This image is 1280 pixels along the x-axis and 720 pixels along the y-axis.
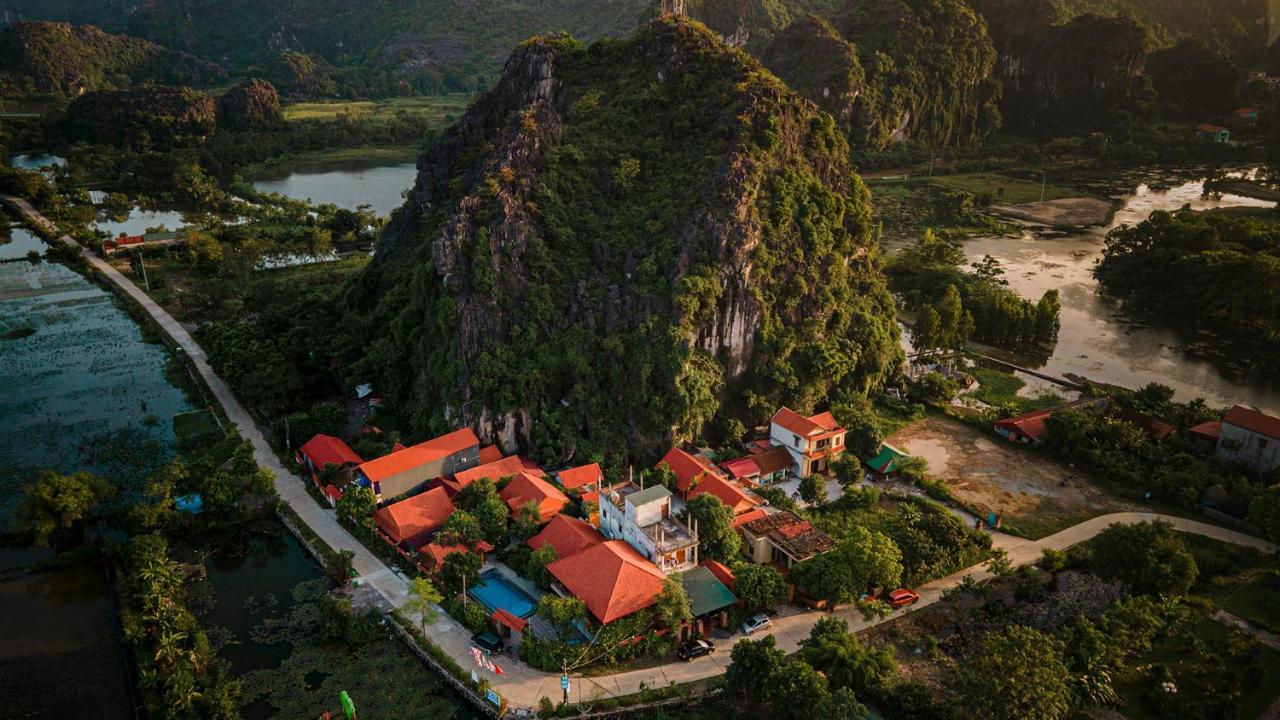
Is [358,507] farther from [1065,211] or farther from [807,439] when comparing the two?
[1065,211]

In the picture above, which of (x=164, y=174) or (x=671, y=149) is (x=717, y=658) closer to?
(x=671, y=149)

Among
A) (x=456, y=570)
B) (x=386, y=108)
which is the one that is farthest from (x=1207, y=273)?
(x=386, y=108)

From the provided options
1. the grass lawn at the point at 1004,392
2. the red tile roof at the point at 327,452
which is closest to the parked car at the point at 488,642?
the red tile roof at the point at 327,452

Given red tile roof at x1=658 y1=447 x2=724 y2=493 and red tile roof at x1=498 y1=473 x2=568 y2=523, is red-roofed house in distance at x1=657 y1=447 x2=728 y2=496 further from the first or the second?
red tile roof at x1=498 y1=473 x2=568 y2=523

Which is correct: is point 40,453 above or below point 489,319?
below

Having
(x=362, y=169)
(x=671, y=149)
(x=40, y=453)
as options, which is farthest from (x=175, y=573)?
(x=362, y=169)

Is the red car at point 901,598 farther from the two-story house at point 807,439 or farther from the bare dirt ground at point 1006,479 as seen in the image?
the two-story house at point 807,439

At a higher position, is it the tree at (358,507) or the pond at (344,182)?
the pond at (344,182)
